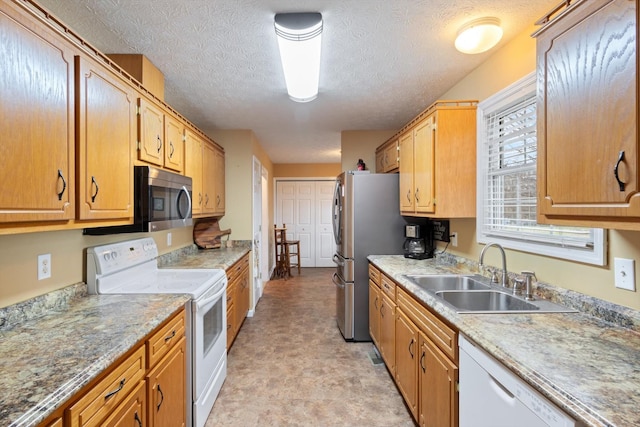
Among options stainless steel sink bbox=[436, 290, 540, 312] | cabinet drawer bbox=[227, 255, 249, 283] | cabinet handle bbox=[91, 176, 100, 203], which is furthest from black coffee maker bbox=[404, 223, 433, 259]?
cabinet handle bbox=[91, 176, 100, 203]

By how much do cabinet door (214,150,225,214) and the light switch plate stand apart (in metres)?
3.33

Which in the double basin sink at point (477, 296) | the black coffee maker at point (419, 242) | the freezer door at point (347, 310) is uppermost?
the black coffee maker at point (419, 242)

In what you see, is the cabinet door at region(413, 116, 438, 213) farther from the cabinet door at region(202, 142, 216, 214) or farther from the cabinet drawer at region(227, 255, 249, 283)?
the cabinet door at region(202, 142, 216, 214)

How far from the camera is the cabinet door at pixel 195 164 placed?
2695 mm

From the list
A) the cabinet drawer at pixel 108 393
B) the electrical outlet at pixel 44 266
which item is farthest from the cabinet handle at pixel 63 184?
the cabinet drawer at pixel 108 393

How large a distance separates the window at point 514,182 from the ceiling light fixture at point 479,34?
1.00ft

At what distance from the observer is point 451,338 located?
54.9 inches

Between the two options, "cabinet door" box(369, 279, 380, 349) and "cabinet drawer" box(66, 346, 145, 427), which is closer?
"cabinet drawer" box(66, 346, 145, 427)

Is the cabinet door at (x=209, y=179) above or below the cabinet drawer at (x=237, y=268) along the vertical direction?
above

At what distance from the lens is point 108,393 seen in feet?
3.39

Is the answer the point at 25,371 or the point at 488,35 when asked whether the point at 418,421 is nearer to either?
the point at 25,371

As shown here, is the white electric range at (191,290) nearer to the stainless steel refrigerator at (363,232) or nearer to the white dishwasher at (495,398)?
the stainless steel refrigerator at (363,232)

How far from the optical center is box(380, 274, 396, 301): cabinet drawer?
7.49 feet

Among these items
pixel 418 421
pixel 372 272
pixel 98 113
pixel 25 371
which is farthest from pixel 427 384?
pixel 98 113
